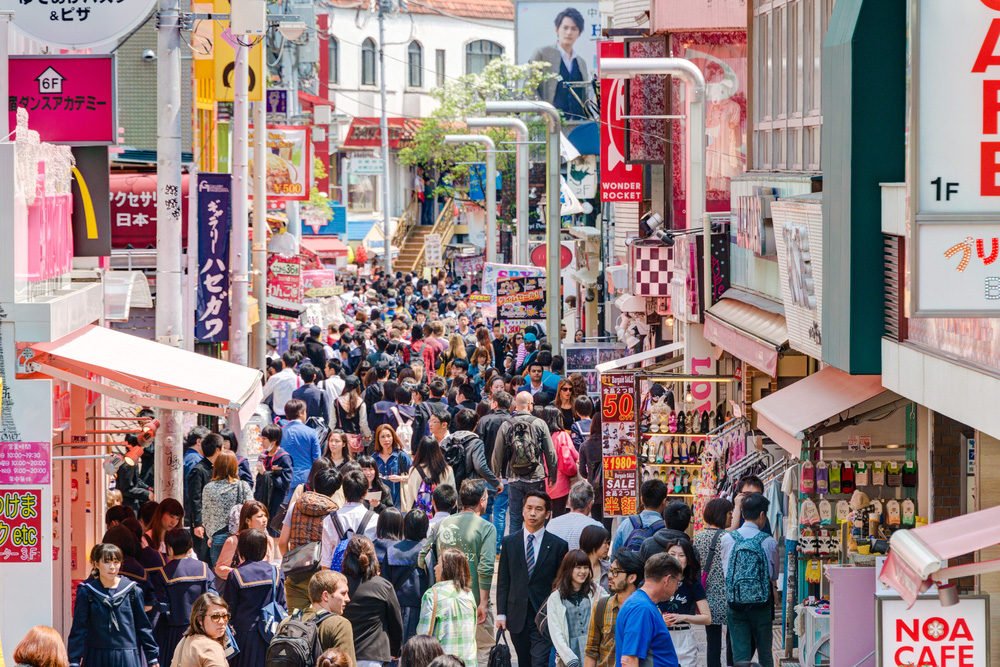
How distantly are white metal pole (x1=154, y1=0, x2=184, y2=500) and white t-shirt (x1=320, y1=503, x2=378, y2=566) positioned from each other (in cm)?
266

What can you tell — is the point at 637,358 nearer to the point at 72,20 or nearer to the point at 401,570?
the point at 401,570

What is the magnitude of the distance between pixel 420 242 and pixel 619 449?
58.9 meters

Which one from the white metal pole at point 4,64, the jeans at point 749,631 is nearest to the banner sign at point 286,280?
the white metal pole at point 4,64

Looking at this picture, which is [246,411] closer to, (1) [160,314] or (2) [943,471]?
(1) [160,314]

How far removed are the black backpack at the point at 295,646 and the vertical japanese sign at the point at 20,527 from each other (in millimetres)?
2430

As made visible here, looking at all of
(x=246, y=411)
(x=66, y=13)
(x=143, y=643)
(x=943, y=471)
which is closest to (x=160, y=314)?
(x=246, y=411)

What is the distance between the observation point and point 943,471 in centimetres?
1059

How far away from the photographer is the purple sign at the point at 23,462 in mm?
10688

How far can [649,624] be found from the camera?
8.88m

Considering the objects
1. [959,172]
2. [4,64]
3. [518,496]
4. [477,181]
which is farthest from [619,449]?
[477,181]

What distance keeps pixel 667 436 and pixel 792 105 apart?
3468 mm

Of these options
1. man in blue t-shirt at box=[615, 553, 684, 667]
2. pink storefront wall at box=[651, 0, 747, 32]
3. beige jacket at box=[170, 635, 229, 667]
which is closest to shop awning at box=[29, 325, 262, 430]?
beige jacket at box=[170, 635, 229, 667]

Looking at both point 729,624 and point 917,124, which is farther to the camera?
point 729,624

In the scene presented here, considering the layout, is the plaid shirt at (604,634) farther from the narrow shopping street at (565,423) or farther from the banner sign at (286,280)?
Answer: the banner sign at (286,280)
